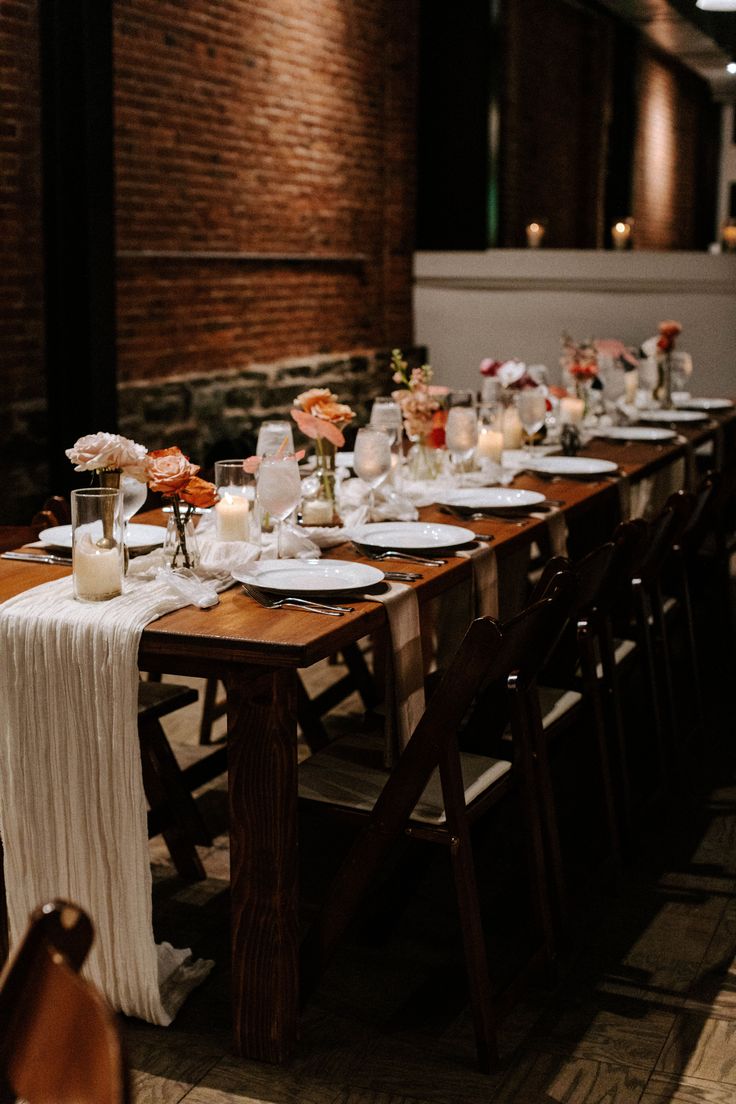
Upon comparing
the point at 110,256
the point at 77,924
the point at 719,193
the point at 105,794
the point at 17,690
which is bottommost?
the point at 105,794

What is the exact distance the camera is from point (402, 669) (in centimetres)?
250

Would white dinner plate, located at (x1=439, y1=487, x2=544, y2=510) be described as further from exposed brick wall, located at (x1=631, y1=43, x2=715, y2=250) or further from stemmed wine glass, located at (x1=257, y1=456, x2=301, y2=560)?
exposed brick wall, located at (x1=631, y1=43, x2=715, y2=250)

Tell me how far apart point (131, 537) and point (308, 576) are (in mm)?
507

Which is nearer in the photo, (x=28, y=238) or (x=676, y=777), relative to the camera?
(x=676, y=777)

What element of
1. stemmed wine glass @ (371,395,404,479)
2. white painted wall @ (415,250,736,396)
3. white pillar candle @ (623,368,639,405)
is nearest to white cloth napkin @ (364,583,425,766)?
stemmed wine glass @ (371,395,404,479)

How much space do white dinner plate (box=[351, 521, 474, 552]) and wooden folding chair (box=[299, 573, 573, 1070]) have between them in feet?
1.41

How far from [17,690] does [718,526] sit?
289 cm

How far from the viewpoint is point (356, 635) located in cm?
235

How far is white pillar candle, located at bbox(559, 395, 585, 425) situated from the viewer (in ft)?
16.0

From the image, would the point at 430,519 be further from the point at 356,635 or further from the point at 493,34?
the point at 493,34

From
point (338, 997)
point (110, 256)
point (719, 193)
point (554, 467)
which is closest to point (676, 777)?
point (554, 467)

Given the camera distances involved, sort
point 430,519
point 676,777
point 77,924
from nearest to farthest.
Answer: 1. point 77,924
2. point 430,519
3. point 676,777

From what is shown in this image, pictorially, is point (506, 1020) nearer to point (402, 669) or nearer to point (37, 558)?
point (402, 669)

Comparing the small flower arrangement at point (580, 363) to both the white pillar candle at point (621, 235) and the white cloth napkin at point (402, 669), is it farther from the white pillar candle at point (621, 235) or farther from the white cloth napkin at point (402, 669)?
the white pillar candle at point (621, 235)
